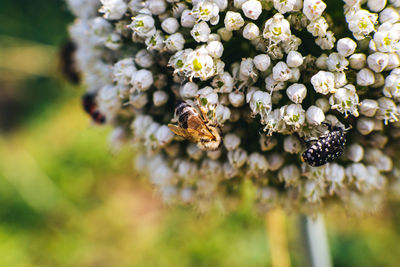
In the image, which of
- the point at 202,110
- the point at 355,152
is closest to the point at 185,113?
the point at 202,110

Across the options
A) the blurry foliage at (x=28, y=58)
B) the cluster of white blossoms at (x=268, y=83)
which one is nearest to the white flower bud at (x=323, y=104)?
the cluster of white blossoms at (x=268, y=83)

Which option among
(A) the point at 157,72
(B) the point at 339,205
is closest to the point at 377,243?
(B) the point at 339,205

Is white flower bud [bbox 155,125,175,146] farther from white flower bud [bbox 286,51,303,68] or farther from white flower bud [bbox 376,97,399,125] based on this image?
white flower bud [bbox 376,97,399,125]

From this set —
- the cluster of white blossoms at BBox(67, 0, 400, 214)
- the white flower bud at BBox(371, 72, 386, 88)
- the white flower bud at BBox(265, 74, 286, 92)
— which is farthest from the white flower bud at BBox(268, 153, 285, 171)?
the white flower bud at BBox(371, 72, 386, 88)

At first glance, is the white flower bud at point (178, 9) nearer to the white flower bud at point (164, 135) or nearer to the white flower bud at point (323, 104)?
the white flower bud at point (164, 135)

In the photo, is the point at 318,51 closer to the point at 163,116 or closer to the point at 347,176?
the point at 347,176

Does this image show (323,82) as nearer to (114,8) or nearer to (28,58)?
(114,8)
